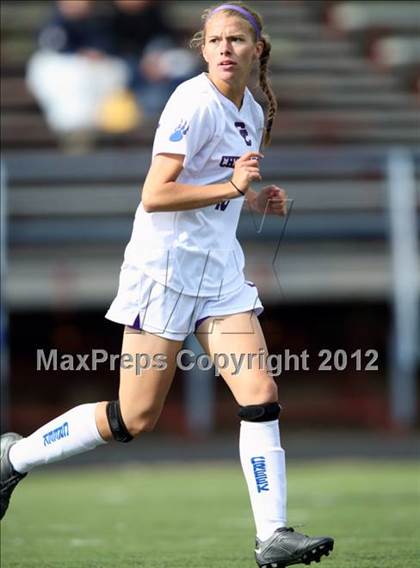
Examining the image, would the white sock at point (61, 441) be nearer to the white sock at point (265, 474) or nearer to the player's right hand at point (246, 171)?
the white sock at point (265, 474)

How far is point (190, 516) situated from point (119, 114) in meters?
7.27

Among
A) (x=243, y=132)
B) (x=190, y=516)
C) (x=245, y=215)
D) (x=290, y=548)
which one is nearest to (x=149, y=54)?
(x=245, y=215)

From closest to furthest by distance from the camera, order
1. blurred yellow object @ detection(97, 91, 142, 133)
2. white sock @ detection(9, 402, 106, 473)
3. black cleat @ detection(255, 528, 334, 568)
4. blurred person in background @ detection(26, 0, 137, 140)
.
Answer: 1. black cleat @ detection(255, 528, 334, 568)
2. white sock @ detection(9, 402, 106, 473)
3. blurred person in background @ detection(26, 0, 137, 140)
4. blurred yellow object @ detection(97, 91, 142, 133)

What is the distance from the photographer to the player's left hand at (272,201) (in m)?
5.49

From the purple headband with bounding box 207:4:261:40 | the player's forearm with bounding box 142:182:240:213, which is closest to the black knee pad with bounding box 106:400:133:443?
the player's forearm with bounding box 142:182:240:213

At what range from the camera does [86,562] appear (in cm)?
587

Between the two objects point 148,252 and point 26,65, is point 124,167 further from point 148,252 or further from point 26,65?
point 148,252

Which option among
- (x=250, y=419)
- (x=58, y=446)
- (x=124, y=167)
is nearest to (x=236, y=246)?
(x=250, y=419)

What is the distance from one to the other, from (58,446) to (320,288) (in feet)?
27.0

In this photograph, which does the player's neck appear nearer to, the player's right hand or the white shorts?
the player's right hand

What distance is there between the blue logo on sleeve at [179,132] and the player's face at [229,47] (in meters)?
0.26

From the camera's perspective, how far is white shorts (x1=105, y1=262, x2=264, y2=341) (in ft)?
17.4

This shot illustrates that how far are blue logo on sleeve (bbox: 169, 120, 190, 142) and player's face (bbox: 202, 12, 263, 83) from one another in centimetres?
26

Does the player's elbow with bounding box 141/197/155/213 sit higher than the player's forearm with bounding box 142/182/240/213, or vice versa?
the player's forearm with bounding box 142/182/240/213
